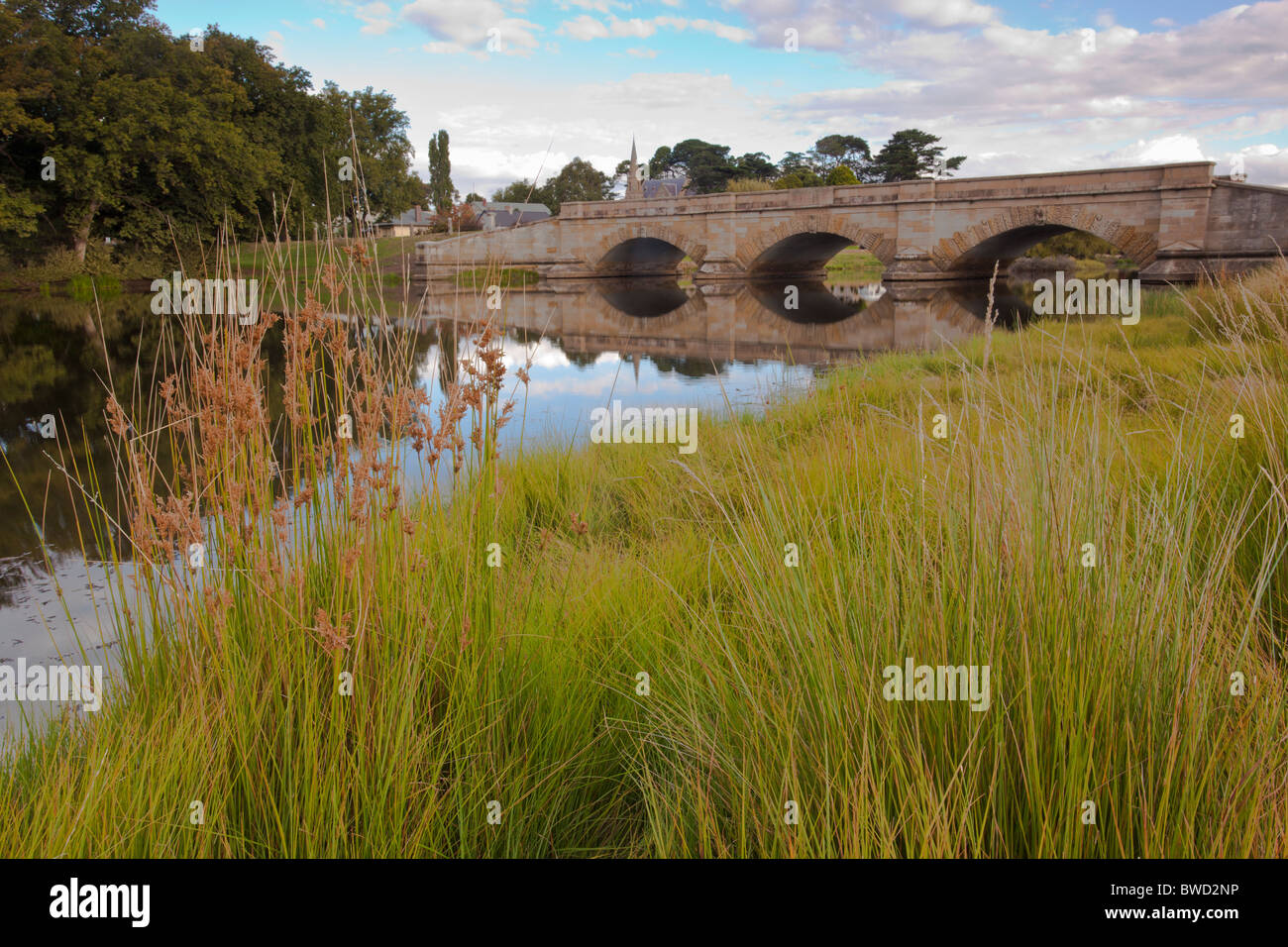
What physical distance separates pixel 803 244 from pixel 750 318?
17.7m

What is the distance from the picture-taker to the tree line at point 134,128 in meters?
26.2

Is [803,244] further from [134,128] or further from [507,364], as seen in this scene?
[507,364]

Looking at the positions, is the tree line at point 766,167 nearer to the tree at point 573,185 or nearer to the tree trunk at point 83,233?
the tree at point 573,185

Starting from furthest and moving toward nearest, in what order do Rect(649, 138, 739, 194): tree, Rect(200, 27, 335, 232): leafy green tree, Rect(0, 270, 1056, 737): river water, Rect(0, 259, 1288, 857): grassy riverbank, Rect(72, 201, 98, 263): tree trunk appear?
Rect(649, 138, 739, 194): tree
Rect(200, 27, 335, 232): leafy green tree
Rect(72, 201, 98, 263): tree trunk
Rect(0, 270, 1056, 737): river water
Rect(0, 259, 1288, 857): grassy riverbank

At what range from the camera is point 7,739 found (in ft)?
8.47

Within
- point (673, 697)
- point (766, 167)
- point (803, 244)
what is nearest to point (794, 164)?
point (766, 167)

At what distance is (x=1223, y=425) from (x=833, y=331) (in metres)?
15.9

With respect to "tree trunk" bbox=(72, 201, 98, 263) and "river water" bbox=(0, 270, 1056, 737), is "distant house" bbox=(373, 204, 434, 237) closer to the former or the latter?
"river water" bbox=(0, 270, 1056, 737)

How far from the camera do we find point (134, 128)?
26359 mm

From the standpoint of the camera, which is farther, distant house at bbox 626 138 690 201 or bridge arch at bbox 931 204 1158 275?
distant house at bbox 626 138 690 201

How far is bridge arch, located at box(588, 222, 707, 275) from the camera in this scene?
3872 centimetres

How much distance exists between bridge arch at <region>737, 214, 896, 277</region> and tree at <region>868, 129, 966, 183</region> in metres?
20.8

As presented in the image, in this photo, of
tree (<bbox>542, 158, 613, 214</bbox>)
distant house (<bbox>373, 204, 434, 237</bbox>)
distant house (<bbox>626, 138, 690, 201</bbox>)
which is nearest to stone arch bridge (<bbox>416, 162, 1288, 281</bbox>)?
distant house (<bbox>373, 204, 434, 237</bbox>)
